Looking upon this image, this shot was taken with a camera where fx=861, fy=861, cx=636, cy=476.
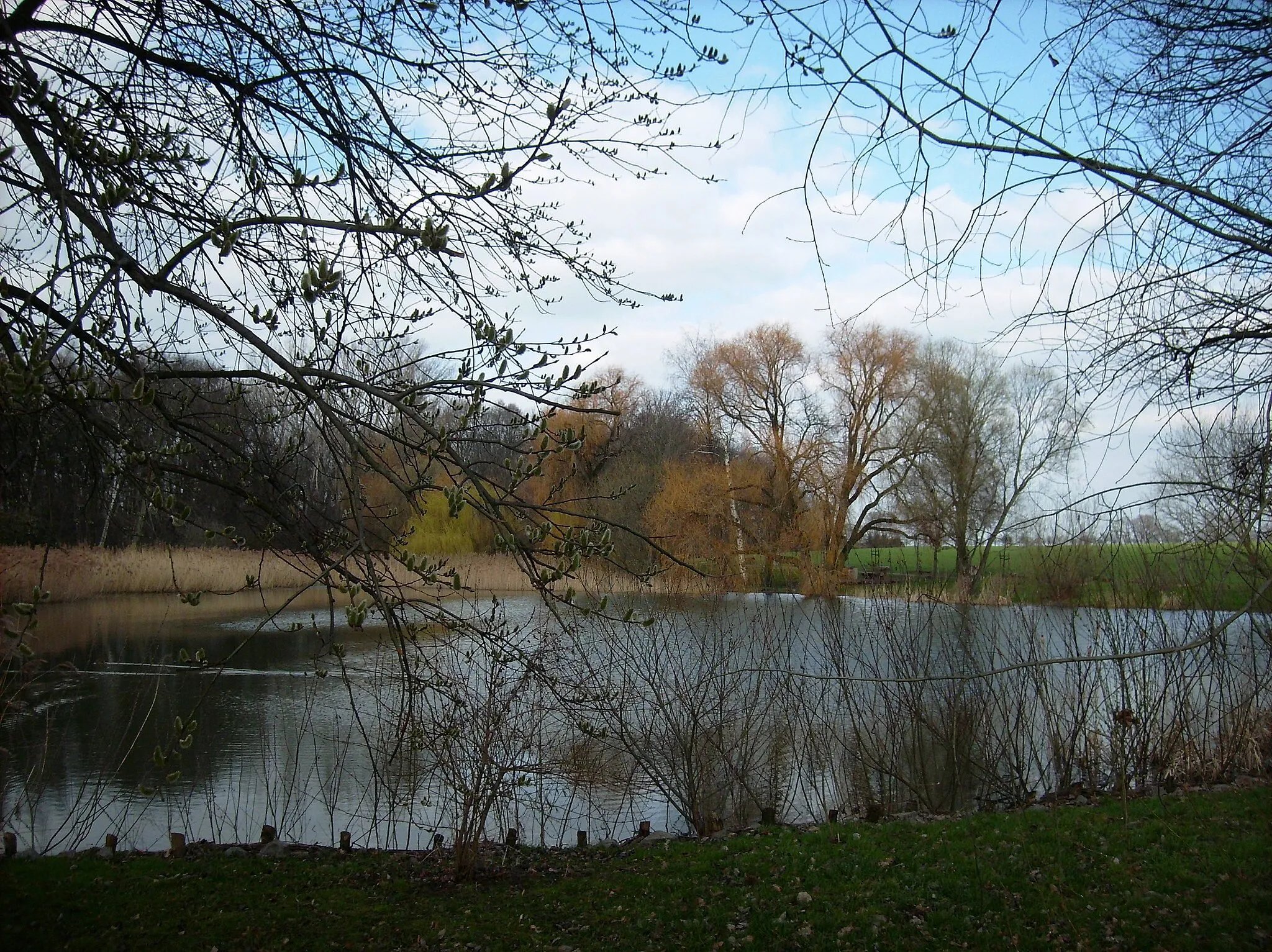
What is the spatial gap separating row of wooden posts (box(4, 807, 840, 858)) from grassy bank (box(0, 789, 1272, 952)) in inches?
5.8

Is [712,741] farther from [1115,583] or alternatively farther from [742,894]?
[1115,583]

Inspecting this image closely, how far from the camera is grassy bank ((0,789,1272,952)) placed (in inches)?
178

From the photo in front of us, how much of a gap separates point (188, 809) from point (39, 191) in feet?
21.0

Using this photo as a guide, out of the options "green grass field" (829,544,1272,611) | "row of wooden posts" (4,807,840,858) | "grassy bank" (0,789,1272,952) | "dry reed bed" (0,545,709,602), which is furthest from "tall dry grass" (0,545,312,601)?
"green grass field" (829,544,1272,611)

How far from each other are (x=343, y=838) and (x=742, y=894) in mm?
3229

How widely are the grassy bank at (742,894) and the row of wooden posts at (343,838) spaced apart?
147mm

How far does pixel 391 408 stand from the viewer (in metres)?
3.53

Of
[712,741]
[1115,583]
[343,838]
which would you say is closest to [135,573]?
[343,838]

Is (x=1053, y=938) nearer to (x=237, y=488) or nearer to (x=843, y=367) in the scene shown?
(x=237, y=488)

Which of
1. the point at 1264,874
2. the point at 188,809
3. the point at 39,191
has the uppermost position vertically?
the point at 39,191

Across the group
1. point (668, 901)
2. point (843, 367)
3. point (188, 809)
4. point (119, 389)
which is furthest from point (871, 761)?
point (843, 367)

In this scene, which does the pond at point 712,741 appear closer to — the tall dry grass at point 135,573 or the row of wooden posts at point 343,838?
the row of wooden posts at point 343,838

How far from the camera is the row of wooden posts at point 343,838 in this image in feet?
20.5

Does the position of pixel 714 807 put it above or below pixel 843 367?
below
